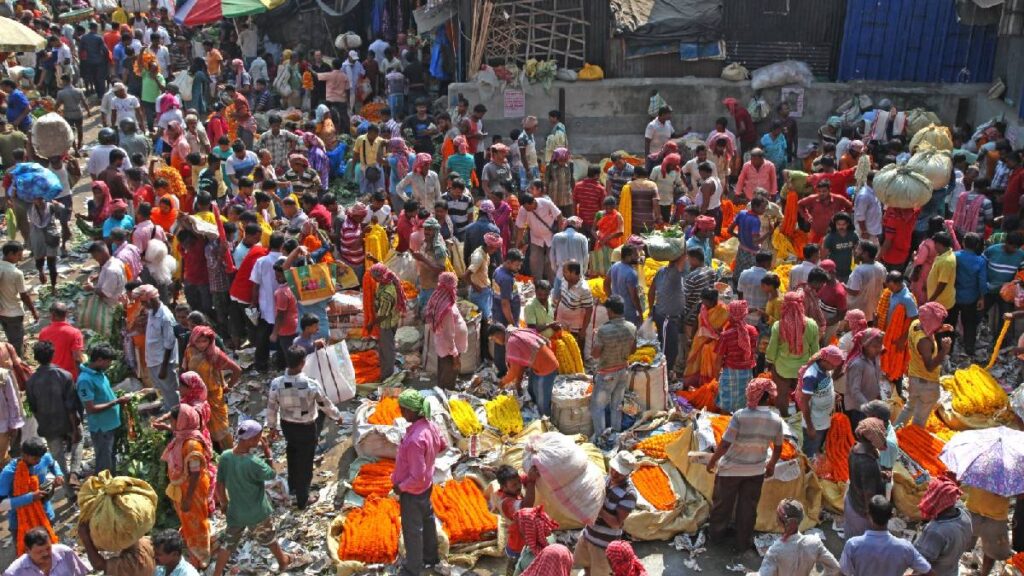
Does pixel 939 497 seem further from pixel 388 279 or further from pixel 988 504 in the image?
pixel 388 279

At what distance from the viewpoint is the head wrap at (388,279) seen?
10.6 metres

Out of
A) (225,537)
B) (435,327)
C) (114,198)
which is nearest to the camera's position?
(225,537)

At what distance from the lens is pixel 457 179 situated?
12695mm

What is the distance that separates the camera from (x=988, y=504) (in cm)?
761

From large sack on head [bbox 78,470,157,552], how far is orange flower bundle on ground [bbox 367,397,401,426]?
2.92m

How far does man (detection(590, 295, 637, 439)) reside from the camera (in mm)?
9430

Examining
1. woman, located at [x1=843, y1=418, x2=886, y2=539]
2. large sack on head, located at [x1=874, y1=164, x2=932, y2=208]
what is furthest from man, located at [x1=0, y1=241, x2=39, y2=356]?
large sack on head, located at [x1=874, y1=164, x2=932, y2=208]

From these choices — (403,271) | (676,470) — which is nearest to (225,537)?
(676,470)

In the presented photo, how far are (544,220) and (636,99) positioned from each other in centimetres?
741

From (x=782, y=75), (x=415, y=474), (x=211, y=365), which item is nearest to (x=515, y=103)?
(x=782, y=75)

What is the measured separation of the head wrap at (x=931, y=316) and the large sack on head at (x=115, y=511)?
654 centimetres

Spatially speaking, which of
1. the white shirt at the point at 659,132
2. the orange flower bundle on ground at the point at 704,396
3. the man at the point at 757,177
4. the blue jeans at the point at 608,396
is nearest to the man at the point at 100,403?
the blue jeans at the point at 608,396

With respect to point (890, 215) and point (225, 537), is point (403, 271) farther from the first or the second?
point (890, 215)

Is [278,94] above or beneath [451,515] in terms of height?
above
